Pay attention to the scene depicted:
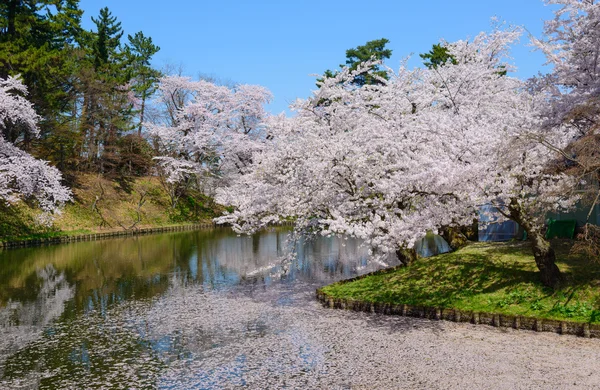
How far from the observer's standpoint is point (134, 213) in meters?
39.7

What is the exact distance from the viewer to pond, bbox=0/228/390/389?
8.40 metres

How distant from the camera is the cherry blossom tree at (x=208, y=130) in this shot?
4253 cm

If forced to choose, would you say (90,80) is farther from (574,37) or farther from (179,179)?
(574,37)

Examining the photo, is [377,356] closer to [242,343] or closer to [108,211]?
[242,343]

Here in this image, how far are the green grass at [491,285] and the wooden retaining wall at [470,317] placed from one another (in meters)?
0.23

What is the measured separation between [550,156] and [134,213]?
33923 mm

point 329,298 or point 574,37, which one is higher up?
point 574,37

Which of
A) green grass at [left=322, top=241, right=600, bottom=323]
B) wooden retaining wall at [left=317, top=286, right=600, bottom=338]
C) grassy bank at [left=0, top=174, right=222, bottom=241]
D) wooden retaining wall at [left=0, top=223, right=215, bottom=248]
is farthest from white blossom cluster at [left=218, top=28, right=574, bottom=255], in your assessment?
grassy bank at [left=0, top=174, right=222, bottom=241]

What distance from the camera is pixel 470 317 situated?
10.8 m

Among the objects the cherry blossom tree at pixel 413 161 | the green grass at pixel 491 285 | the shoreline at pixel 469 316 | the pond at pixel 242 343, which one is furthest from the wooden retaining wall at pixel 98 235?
the shoreline at pixel 469 316

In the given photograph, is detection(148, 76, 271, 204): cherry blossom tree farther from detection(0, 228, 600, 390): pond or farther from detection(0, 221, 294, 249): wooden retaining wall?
detection(0, 228, 600, 390): pond

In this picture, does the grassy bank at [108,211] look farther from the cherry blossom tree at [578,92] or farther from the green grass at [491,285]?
the cherry blossom tree at [578,92]

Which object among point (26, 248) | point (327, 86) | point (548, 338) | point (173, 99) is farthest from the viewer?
point (173, 99)

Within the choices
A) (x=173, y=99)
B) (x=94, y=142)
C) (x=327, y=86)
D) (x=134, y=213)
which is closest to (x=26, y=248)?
(x=134, y=213)
